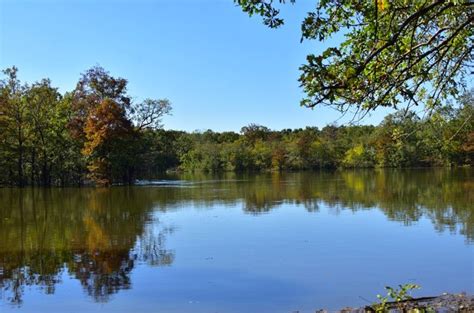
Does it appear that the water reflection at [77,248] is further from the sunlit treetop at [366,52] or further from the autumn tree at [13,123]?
the autumn tree at [13,123]

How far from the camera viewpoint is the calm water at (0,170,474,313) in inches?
319

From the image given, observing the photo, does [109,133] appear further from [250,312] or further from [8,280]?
[250,312]

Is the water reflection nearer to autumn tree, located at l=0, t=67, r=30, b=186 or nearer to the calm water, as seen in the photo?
the calm water

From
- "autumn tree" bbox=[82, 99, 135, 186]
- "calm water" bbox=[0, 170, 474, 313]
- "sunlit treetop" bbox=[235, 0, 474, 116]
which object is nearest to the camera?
"sunlit treetop" bbox=[235, 0, 474, 116]

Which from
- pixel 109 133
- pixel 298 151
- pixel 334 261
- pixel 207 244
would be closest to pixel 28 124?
pixel 109 133

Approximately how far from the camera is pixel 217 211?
68.2ft

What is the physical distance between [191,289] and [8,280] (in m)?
3.45

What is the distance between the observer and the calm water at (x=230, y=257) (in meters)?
8.10

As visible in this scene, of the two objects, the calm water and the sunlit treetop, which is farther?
the calm water

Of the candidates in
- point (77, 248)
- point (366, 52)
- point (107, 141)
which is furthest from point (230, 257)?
point (107, 141)

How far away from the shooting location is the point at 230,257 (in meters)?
11.3

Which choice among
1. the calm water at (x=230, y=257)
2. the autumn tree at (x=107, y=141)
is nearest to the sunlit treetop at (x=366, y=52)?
the calm water at (x=230, y=257)

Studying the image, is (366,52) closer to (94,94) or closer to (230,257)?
(230,257)

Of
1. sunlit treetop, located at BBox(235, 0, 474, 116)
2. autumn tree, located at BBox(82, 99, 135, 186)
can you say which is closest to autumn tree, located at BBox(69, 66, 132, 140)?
autumn tree, located at BBox(82, 99, 135, 186)
